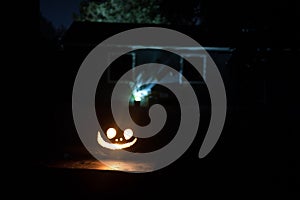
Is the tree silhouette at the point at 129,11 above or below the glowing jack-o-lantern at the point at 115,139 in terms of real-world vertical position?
above

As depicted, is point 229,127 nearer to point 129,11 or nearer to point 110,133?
point 110,133

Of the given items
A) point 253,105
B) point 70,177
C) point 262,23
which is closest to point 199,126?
point 262,23

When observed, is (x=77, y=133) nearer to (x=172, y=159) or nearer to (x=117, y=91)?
(x=172, y=159)

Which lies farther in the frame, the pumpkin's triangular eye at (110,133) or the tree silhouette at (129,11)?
the tree silhouette at (129,11)

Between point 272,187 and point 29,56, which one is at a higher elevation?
point 29,56

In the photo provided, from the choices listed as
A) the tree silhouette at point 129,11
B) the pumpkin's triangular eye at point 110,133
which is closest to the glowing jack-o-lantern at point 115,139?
the pumpkin's triangular eye at point 110,133

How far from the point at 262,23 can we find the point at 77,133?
24.9 feet

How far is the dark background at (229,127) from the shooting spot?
13.5 ft

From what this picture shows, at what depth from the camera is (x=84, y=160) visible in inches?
194

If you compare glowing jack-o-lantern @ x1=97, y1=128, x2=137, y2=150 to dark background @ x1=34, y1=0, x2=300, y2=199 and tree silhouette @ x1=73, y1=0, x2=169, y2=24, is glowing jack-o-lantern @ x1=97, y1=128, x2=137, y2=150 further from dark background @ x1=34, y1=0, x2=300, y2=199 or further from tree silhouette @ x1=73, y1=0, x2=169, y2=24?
tree silhouette @ x1=73, y1=0, x2=169, y2=24

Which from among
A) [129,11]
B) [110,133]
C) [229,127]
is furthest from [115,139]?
[129,11]

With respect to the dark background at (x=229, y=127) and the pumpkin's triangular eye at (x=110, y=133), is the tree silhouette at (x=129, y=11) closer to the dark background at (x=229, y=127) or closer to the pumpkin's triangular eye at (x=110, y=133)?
the dark background at (x=229, y=127)

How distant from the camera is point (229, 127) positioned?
926cm

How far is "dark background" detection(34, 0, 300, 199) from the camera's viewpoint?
412cm
